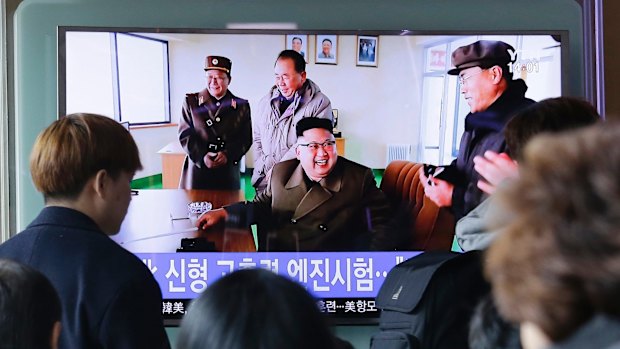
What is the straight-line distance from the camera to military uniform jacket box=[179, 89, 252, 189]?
334 centimetres

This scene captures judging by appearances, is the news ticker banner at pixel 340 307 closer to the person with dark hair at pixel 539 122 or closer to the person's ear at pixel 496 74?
the person's ear at pixel 496 74

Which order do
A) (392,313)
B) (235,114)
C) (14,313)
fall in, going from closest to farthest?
(14,313) → (392,313) → (235,114)

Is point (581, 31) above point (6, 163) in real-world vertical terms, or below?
above

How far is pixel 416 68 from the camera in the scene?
337 centimetres

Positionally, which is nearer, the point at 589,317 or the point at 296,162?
the point at 589,317

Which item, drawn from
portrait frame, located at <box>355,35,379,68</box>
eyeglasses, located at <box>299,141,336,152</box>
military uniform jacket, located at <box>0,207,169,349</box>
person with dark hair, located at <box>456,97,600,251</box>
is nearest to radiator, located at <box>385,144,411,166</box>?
eyeglasses, located at <box>299,141,336,152</box>

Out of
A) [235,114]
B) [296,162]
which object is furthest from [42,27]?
[296,162]

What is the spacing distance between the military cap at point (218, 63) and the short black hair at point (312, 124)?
0.35 m

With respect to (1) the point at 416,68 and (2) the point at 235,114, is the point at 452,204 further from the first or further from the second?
(2) the point at 235,114

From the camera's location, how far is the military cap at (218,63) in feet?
11.0

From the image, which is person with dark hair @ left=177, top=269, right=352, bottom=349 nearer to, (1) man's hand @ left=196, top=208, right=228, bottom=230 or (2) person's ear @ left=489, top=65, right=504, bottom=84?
(1) man's hand @ left=196, top=208, right=228, bottom=230

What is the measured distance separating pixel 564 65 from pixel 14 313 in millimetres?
2525

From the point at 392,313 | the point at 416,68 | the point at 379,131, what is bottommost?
the point at 392,313

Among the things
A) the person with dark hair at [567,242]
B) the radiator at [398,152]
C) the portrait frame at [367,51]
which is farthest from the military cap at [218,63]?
the person with dark hair at [567,242]
